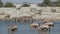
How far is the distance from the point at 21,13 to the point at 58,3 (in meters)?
10.8

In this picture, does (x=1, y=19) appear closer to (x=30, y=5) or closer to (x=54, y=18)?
(x=30, y=5)

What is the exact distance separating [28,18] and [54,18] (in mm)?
5163

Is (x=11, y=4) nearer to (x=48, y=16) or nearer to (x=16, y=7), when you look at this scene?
(x=16, y=7)

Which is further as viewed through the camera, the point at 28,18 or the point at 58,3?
the point at 58,3

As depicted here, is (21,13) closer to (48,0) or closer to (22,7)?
(22,7)

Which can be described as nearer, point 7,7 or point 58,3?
point 7,7

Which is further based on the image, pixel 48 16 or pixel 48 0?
pixel 48 0

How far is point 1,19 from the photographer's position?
6025 centimetres

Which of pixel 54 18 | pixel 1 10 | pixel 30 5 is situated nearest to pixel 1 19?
pixel 1 10

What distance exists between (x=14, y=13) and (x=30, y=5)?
13.6ft

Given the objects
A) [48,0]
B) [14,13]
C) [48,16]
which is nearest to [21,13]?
[14,13]

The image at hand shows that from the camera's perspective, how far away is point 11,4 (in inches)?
2498

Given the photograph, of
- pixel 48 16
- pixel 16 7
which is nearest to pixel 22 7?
pixel 16 7

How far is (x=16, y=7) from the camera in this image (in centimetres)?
6088
